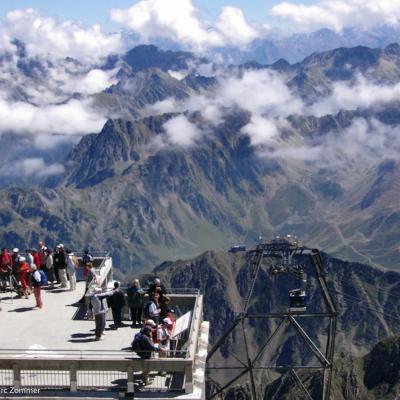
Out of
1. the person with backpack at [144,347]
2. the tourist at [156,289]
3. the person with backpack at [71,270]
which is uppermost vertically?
the person with backpack at [71,270]

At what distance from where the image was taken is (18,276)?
51.7 meters

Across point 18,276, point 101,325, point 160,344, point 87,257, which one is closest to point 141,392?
point 160,344

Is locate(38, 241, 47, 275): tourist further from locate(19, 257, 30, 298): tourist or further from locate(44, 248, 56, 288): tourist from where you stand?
locate(19, 257, 30, 298): tourist

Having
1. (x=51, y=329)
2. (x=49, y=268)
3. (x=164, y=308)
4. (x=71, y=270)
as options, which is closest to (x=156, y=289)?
(x=164, y=308)

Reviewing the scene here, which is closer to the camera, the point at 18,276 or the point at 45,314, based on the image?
the point at 45,314

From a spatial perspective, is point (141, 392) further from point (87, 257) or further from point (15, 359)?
point (87, 257)

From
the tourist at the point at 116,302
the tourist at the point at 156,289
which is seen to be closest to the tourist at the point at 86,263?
the tourist at the point at 156,289

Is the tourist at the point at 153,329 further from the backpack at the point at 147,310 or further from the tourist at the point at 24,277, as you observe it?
the tourist at the point at 24,277

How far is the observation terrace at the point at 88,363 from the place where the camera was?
34125 mm

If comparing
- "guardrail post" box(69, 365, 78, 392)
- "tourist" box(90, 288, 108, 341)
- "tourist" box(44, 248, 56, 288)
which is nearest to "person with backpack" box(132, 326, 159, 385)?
"guardrail post" box(69, 365, 78, 392)

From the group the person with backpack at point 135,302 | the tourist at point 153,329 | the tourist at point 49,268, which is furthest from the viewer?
the tourist at point 49,268

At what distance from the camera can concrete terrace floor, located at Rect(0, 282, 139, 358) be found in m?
40.8

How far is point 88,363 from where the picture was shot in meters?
34.2

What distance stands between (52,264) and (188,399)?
23.3 metres
